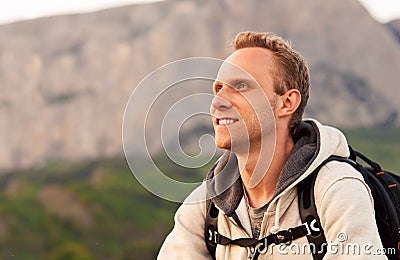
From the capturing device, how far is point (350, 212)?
6.63 feet

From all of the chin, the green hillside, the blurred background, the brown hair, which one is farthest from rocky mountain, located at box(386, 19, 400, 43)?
the chin

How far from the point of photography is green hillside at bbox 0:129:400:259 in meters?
13.5

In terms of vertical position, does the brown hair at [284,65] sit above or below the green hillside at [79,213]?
above

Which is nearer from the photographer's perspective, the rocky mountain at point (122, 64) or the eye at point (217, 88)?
the eye at point (217, 88)

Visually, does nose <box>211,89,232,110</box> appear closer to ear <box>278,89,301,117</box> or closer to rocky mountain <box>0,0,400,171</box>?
ear <box>278,89,301,117</box>

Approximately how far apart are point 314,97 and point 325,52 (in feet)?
5.61

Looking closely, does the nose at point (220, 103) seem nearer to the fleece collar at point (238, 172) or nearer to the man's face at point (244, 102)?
the man's face at point (244, 102)

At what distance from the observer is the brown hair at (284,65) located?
7.64 ft

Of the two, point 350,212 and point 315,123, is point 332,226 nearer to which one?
point 350,212

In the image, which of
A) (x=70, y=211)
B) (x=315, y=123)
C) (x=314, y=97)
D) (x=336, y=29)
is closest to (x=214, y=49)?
(x=314, y=97)
